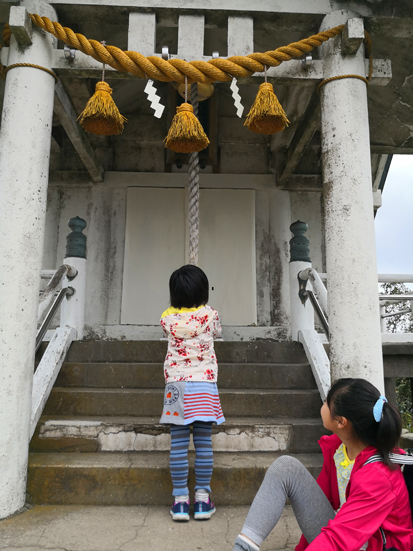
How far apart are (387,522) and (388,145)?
169 inches

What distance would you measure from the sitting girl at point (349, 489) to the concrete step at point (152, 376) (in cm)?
182

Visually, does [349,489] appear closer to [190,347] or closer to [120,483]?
[190,347]

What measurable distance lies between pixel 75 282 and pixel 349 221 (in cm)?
274

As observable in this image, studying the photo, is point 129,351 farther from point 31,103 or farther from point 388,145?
point 388,145

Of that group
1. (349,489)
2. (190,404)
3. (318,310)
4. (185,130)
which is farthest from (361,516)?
(318,310)

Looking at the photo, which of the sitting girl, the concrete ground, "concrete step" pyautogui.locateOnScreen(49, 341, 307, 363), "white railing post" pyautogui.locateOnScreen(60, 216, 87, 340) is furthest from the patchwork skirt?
"white railing post" pyautogui.locateOnScreen(60, 216, 87, 340)

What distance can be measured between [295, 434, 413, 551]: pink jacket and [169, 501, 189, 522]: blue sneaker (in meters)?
1.12

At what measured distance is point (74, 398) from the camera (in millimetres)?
3434

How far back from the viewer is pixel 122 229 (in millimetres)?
5898

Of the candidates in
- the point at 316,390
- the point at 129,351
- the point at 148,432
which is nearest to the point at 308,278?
the point at 316,390

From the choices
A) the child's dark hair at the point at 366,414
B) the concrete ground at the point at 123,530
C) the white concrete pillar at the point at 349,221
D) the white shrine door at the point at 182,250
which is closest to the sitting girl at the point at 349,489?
the child's dark hair at the point at 366,414

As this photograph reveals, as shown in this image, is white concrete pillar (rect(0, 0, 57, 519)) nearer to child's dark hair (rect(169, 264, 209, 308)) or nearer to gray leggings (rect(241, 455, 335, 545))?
child's dark hair (rect(169, 264, 209, 308))

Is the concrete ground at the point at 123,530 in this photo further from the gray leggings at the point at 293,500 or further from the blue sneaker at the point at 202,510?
the gray leggings at the point at 293,500

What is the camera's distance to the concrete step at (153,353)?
4.02 meters
